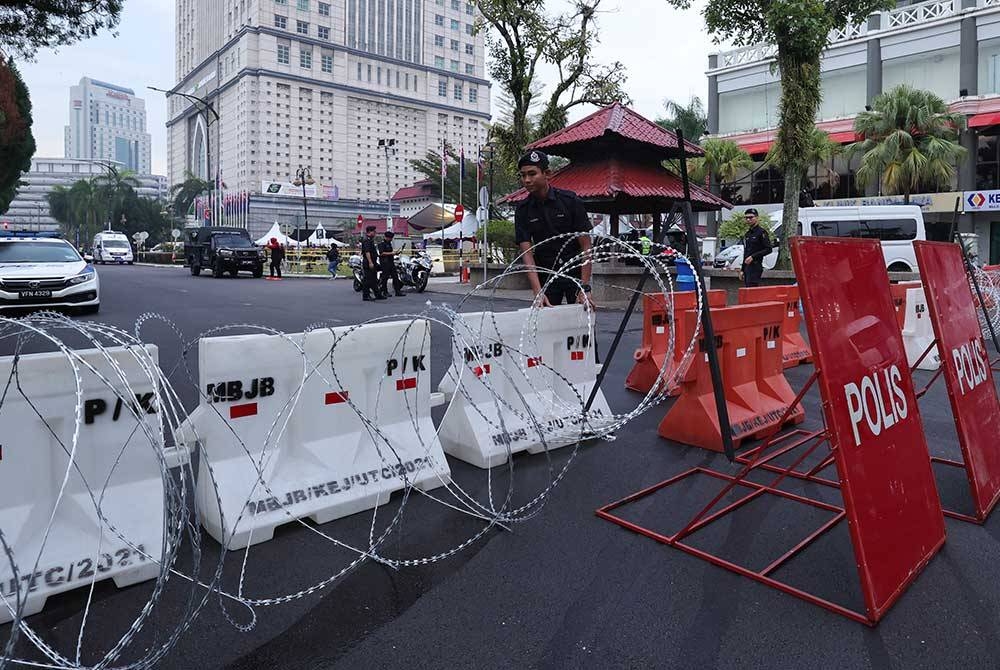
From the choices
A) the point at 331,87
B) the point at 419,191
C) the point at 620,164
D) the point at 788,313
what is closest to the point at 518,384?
the point at 788,313

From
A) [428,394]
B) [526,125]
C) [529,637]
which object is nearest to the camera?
[529,637]

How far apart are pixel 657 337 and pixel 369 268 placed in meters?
12.4

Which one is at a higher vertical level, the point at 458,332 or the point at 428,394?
the point at 458,332

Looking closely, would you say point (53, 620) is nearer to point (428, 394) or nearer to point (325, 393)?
point (325, 393)

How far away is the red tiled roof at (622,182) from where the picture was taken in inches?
471

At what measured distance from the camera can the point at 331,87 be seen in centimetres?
12538

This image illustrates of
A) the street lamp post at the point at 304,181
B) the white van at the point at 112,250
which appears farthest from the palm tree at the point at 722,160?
the white van at the point at 112,250

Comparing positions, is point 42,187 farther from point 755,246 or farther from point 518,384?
point 518,384

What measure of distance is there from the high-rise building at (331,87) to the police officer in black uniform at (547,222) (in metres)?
121

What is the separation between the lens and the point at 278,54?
12050 centimetres

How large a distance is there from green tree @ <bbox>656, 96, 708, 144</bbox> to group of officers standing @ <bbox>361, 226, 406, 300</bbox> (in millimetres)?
28700

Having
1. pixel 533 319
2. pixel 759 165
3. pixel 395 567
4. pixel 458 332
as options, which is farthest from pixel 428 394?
pixel 759 165

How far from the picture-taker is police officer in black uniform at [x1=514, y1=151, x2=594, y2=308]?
572 cm

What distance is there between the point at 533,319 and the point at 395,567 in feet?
8.27
